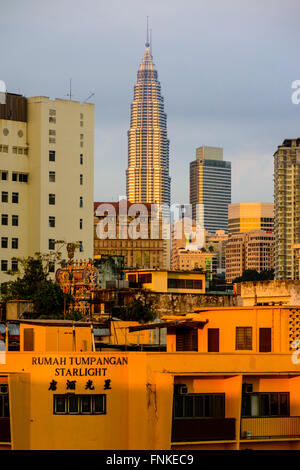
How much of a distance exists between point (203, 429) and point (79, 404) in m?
3.92

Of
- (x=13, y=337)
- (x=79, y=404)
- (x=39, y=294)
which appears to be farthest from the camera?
(x=39, y=294)

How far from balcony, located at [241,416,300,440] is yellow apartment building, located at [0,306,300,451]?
0.03 meters

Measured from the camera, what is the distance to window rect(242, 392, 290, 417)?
31.4 m

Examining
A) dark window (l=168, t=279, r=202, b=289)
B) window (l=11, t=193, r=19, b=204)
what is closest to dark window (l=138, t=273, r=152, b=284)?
dark window (l=168, t=279, r=202, b=289)

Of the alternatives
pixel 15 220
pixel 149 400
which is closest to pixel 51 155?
pixel 15 220

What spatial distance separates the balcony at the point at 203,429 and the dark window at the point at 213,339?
4788mm

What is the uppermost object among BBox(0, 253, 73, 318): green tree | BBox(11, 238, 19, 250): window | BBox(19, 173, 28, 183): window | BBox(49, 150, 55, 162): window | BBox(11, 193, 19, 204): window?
BBox(49, 150, 55, 162): window

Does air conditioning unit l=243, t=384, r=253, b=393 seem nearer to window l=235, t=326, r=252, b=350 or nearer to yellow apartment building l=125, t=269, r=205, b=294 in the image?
window l=235, t=326, r=252, b=350

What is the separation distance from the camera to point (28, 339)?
130 ft

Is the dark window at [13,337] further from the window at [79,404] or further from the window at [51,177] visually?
the window at [51,177]

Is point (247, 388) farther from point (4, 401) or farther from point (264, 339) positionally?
point (4, 401)

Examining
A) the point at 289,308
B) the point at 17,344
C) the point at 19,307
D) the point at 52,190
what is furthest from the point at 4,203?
the point at 289,308

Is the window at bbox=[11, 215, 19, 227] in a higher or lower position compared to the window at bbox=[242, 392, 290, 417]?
higher
